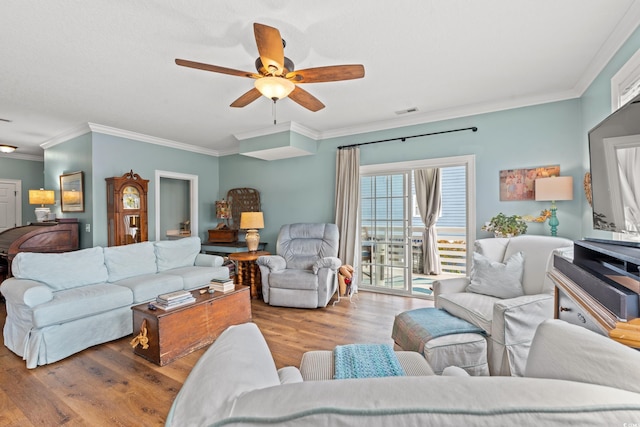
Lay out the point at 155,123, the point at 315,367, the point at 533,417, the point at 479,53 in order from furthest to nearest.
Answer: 1. the point at 155,123
2. the point at 479,53
3. the point at 315,367
4. the point at 533,417

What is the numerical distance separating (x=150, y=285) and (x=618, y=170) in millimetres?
3917

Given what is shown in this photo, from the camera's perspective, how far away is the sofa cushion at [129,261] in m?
3.39

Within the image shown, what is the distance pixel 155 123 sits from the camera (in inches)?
174

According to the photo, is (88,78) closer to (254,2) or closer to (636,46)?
(254,2)

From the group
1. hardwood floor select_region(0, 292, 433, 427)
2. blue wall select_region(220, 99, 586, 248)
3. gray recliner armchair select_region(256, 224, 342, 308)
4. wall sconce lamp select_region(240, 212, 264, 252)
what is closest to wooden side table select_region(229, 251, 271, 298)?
wall sconce lamp select_region(240, 212, 264, 252)

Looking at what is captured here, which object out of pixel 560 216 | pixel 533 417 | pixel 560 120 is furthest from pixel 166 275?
pixel 560 120

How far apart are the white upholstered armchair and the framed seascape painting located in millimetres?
932

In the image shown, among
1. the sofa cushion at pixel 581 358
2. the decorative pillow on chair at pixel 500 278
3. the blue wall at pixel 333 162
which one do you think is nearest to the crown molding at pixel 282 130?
the blue wall at pixel 333 162

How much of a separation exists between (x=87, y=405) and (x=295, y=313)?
214 centimetres

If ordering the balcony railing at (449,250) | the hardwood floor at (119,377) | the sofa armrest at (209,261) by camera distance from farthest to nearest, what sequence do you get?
the balcony railing at (449,250) → the sofa armrest at (209,261) → the hardwood floor at (119,377)

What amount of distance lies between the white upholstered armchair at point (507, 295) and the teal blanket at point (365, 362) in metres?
0.96

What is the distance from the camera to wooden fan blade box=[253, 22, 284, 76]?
1.71 meters

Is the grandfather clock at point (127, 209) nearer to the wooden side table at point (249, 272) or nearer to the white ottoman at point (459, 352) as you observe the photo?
the wooden side table at point (249, 272)

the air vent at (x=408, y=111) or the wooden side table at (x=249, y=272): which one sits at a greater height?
the air vent at (x=408, y=111)
